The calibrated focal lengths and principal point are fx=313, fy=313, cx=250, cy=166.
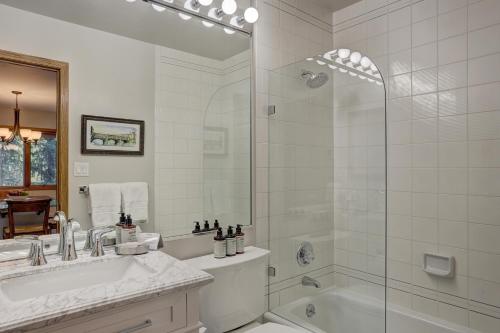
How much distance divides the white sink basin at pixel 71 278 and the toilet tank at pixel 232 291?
0.36m

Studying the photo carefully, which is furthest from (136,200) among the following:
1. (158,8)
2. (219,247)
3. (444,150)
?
(444,150)

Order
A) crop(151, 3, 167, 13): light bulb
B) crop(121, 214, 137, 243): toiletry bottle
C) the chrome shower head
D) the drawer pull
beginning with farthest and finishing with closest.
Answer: the chrome shower head, crop(151, 3, 167, 13): light bulb, crop(121, 214, 137, 243): toiletry bottle, the drawer pull

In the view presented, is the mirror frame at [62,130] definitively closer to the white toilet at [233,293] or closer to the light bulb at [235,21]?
the white toilet at [233,293]

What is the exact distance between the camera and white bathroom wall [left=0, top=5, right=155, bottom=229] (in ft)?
4.19

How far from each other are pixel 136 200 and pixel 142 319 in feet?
2.19

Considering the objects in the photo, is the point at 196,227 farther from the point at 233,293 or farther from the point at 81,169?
the point at 81,169

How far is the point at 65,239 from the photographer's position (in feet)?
4.16

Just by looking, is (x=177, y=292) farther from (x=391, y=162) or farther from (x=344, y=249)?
(x=391, y=162)

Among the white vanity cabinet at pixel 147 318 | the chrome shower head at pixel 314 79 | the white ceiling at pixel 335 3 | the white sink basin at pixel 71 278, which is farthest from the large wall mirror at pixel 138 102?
the white ceiling at pixel 335 3

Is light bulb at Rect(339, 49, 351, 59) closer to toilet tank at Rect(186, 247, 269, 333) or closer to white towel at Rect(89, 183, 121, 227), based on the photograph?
toilet tank at Rect(186, 247, 269, 333)

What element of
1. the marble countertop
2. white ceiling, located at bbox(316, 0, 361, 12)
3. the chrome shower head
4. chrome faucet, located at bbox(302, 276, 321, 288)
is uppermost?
white ceiling, located at bbox(316, 0, 361, 12)

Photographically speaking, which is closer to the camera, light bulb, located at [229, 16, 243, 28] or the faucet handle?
the faucet handle

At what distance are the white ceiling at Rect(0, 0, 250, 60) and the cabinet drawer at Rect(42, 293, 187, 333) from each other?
47.8 inches

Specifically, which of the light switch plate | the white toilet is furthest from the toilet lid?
the light switch plate
